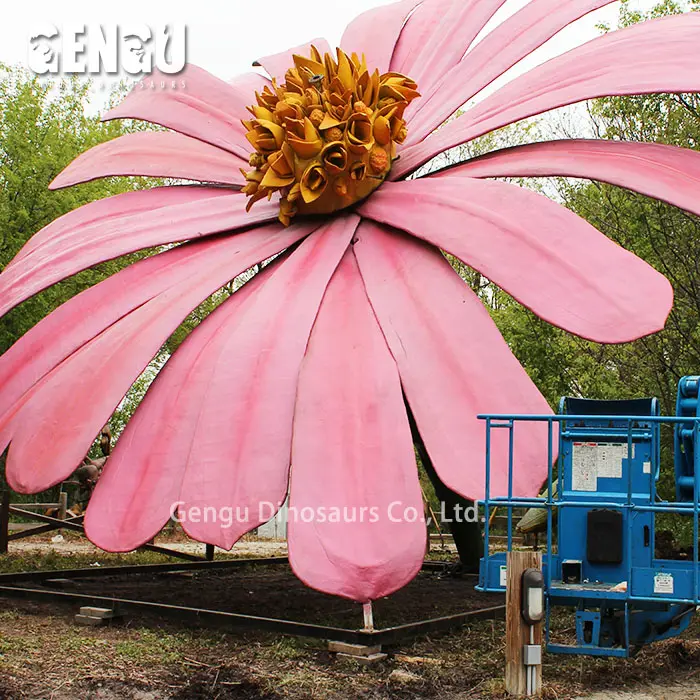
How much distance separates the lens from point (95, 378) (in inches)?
275

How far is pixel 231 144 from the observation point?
8.86 m

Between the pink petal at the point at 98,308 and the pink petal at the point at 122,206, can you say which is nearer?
the pink petal at the point at 98,308

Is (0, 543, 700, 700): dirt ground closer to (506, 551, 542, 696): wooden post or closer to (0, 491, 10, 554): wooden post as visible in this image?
(506, 551, 542, 696): wooden post

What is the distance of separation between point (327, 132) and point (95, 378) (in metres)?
2.36

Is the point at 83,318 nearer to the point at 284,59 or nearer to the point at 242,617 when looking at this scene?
the point at 242,617

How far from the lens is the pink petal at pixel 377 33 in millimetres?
9008

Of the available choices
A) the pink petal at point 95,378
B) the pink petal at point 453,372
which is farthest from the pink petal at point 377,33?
the pink petal at point 453,372

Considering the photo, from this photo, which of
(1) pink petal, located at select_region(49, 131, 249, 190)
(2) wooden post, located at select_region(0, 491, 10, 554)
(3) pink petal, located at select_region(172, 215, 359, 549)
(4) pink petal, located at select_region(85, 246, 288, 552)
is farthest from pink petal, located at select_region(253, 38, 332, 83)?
(2) wooden post, located at select_region(0, 491, 10, 554)

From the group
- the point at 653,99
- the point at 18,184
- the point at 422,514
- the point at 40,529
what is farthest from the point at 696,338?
the point at 18,184

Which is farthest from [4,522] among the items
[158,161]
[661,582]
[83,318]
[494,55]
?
[661,582]

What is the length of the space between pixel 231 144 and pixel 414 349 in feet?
11.4

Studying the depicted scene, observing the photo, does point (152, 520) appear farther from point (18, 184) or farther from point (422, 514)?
point (18, 184)

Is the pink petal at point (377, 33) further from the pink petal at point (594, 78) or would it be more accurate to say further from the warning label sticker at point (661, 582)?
the warning label sticker at point (661, 582)

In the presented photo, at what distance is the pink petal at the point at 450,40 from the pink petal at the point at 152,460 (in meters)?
2.94
